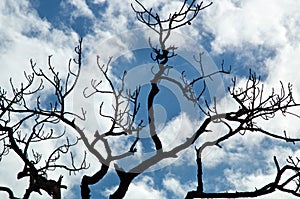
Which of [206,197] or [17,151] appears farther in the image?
[17,151]

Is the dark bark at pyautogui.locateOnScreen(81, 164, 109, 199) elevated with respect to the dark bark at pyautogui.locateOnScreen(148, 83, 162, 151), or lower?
lower

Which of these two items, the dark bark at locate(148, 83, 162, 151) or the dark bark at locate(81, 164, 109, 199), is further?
the dark bark at locate(148, 83, 162, 151)

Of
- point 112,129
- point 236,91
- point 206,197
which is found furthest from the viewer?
point 112,129

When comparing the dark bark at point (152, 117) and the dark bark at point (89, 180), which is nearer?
the dark bark at point (89, 180)

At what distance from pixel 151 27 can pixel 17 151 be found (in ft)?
10.4

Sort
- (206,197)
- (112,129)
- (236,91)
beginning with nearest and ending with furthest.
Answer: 1. (206,197)
2. (236,91)
3. (112,129)

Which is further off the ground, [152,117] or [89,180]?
[152,117]

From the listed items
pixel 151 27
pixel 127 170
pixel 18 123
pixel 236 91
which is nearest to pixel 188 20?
pixel 151 27

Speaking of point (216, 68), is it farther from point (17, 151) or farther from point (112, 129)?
point (17, 151)

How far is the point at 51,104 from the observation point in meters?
7.79

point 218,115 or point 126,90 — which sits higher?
point 126,90

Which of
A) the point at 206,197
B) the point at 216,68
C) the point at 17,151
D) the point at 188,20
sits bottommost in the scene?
the point at 206,197

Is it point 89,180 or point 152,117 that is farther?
point 152,117

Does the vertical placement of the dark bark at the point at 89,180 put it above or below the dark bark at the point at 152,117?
below
